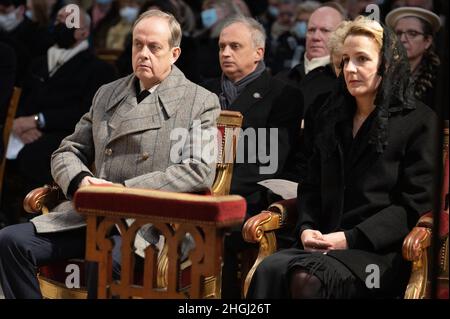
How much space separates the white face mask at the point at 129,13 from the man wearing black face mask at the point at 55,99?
7.13 ft

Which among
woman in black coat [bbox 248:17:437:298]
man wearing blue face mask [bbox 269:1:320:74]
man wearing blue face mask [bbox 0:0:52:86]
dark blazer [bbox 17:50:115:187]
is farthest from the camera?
man wearing blue face mask [bbox 0:0:52:86]

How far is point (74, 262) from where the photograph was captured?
451 cm

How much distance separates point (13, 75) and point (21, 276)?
251 cm

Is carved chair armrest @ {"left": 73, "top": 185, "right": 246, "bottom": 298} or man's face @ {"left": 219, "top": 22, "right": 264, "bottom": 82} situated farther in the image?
man's face @ {"left": 219, "top": 22, "right": 264, "bottom": 82}

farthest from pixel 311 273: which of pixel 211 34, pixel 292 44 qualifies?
pixel 211 34

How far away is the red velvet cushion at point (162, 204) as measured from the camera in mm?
3568

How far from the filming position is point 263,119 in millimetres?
5211

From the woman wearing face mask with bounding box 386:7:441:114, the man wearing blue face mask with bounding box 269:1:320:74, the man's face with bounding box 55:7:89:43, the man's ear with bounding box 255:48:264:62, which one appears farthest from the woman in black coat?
the man wearing blue face mask with bounding box 269:1:320:74

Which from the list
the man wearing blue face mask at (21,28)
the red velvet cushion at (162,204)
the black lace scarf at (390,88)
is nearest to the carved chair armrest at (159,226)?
the red velvet cushion at (162,204)

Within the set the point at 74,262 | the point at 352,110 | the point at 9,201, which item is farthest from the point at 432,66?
the point at 9,201

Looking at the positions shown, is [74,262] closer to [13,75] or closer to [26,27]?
[13,75]

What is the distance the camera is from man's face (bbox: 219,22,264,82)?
17.7ft

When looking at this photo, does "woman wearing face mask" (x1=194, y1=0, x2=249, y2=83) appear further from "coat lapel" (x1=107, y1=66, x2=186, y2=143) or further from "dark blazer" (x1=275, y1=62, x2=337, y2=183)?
"coat lapel" (x1=107, y1=66, x2=186, y2=143)

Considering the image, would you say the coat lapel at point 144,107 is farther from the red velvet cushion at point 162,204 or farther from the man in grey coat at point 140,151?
the red velvet cushion at point 162,204
